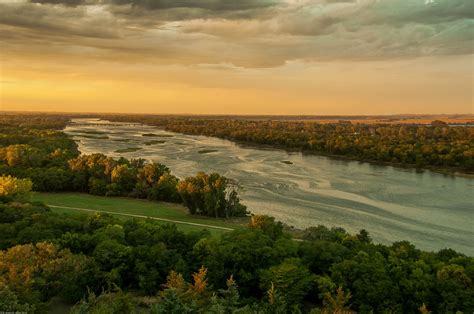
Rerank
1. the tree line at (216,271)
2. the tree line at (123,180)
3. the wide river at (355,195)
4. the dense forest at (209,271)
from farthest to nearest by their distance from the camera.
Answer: the tree line at (123,180), the wide river at (355,195), the tree line at (216,271), the dense forest at (209,271)

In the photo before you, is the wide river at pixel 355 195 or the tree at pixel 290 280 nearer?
the tree at pixel 290 280

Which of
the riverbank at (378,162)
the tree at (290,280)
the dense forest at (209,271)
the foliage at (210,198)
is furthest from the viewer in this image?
the riverbank at (378,162)

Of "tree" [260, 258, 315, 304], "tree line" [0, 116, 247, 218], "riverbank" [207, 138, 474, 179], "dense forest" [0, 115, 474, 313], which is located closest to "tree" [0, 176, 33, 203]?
"dense forest" [0, 115, 474, 313]

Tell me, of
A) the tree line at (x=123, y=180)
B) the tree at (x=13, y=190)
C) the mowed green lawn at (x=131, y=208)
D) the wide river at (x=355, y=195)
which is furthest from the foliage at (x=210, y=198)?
the tree at (x=13, y=190)

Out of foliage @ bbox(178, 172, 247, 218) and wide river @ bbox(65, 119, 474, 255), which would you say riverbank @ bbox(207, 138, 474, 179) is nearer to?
wide river @ bbox(65, 119, 474, 255)

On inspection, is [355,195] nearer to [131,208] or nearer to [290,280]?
[131,208]

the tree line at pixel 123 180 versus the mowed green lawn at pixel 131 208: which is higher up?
the tree line at pixel 123 180

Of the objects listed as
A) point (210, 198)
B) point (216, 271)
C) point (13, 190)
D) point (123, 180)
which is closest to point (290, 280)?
point (216, 271)

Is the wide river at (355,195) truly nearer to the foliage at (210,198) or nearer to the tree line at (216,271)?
the foliage at (210,198)
